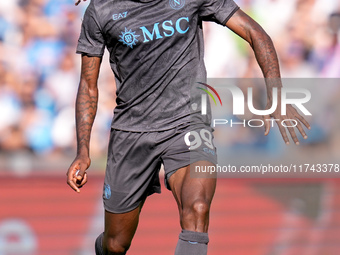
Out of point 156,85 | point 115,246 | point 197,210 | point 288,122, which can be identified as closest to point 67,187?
point 115,246

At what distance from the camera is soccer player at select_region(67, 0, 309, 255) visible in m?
4.85

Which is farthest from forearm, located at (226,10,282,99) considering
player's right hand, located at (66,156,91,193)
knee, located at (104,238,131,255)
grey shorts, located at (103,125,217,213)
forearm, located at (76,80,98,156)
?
knee, located at (104,238,131,255)

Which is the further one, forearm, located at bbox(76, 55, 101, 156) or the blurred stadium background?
the blurred stadium background

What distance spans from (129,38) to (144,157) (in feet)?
2.83

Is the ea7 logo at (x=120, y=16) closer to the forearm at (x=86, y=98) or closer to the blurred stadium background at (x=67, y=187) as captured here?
the forearm at (x=86, y=98)

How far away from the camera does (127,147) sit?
5.13m

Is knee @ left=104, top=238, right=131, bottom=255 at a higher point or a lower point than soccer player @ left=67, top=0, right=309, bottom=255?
lower

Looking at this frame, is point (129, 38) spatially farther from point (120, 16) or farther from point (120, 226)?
point (120, 226)

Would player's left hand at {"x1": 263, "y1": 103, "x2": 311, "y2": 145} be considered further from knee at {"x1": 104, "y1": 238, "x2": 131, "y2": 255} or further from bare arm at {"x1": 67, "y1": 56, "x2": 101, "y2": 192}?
knee at {"x1": 104, "y1": 238, "x2": 131, "y2": 255}

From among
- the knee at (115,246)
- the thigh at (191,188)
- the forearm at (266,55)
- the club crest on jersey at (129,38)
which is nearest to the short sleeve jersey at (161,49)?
the club crest on jersey at (129,38)

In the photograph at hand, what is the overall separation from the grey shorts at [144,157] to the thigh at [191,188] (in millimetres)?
54

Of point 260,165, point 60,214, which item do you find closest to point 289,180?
point 260,165

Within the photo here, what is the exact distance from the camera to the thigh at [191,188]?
4.51 metres

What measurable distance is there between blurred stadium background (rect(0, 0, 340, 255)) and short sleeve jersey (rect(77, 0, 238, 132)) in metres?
3.43
